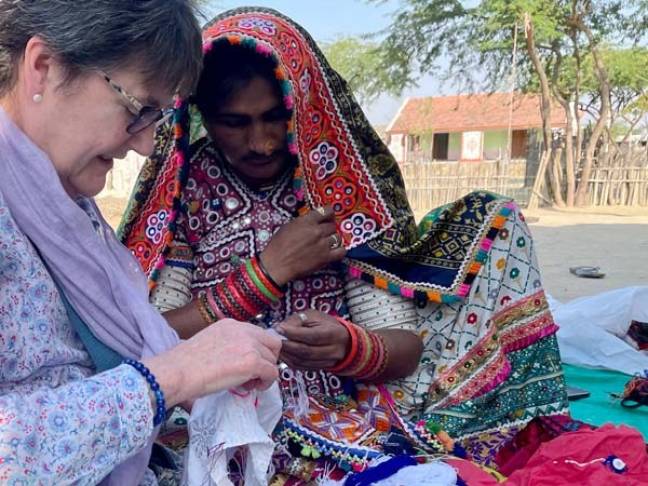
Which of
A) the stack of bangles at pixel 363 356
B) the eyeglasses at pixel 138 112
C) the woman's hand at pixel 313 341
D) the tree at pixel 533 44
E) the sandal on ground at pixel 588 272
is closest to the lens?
the eyeglasses at pixel 138 112

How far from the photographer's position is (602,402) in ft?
11.8

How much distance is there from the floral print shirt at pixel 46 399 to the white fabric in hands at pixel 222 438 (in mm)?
325

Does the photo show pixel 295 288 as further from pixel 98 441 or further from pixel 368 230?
pixel 98 441

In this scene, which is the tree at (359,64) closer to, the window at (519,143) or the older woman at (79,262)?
the window at (519,143)

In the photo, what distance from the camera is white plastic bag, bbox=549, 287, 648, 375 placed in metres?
4.09

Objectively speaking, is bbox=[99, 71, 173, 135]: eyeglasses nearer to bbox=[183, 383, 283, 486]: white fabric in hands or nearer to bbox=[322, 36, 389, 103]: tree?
bbox=[183, 383, 283, 486]: white fabric in hands

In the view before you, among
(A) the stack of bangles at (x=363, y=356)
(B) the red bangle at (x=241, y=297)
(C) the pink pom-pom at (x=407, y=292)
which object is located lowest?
(A) the stack of bangles at (x=363, y=356)

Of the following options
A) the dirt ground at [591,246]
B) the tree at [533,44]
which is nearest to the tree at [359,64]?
the tree at [533,44]

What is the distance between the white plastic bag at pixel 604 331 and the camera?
4.09m

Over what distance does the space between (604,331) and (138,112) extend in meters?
3.74

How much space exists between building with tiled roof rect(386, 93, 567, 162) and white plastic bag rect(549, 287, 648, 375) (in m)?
24.1

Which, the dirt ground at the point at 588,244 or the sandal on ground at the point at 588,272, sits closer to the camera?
the dirt ground at the point at 588,244

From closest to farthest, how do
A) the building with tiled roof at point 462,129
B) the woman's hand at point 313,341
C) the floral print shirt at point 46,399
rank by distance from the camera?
the floral print shirt at point 46,399, the woman's hand at point 313,341, the building with tiled roof at point 462,129

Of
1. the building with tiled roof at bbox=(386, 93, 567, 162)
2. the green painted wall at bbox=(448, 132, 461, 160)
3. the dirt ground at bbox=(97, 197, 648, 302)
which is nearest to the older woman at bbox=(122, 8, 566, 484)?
the dirt ground at bbox=(97, 197, 648, 302)
